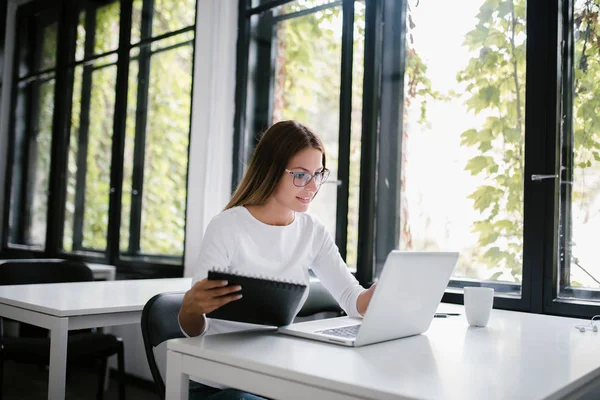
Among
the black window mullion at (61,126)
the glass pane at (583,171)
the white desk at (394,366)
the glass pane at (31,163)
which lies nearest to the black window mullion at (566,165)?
the glass pane at (583,171)

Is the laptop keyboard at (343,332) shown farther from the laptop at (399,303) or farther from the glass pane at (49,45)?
the glass pane at (49,45)

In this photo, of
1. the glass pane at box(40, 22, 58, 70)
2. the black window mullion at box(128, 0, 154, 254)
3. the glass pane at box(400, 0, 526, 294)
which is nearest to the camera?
the glass pane at box(400, 0, 526, 294)

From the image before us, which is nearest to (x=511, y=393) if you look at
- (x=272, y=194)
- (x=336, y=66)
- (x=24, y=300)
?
(x=272, y=194)

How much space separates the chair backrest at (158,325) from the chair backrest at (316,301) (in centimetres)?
74

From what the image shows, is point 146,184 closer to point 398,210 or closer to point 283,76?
point 283,76

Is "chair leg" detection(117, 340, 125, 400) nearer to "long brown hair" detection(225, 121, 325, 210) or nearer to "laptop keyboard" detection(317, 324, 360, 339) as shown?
"long brown hair" detection(225, 121, 325, 210)

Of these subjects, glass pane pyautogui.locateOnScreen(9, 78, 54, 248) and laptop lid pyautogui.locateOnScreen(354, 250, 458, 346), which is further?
glass pane pyautogui.locateOnScreen(9, 78, 54, 248)

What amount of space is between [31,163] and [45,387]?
254 cm

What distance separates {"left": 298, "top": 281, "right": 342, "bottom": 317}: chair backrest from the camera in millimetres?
2312

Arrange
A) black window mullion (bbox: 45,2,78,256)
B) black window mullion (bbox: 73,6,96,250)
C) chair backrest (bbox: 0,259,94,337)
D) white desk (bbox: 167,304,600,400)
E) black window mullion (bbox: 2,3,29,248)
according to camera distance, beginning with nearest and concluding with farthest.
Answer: white desk (bbox: 167,304,600,400)
chair backrest (bbox: 0,259,94,337)
black window mullion (bbox: 73,6,96,250)
black window mullion (bbox: 45,2,78,256)
black window mullion (bbox: 2,3,29,248)

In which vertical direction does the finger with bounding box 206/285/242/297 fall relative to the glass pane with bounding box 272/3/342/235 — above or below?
below

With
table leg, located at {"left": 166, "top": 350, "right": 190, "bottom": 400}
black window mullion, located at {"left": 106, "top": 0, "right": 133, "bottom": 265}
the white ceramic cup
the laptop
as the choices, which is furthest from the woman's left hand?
black window mullion, located at {"left": 106, "top": 0, "right": 133, "bottom": 265}

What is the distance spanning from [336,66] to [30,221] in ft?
11.9

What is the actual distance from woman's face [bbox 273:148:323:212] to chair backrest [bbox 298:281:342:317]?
2.15ft
